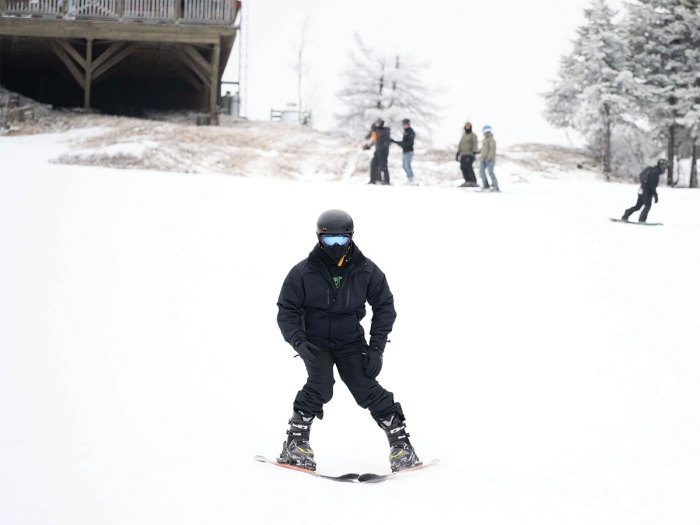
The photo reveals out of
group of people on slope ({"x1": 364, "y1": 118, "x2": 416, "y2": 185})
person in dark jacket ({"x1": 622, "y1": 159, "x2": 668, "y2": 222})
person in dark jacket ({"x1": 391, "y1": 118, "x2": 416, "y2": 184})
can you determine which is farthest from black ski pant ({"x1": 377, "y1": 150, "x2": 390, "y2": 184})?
person in dark jacket ({"x1": 622, "y1": 159, "x2": 668, "y2": 222})

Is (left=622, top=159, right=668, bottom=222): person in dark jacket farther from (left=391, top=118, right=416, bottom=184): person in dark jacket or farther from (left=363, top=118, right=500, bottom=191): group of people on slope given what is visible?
(left=391, top=118, right=416, bottom=184): person in dark jacket

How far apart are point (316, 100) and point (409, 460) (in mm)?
60230

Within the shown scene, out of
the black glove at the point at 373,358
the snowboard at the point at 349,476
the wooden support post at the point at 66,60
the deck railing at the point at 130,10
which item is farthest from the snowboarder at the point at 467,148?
the snowboard at the point at 349,476

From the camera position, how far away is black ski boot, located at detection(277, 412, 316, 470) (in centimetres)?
547

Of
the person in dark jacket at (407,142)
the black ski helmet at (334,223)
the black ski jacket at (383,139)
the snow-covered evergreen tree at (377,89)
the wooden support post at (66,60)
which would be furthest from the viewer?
the snow-covered evergreen tree at (377,89)

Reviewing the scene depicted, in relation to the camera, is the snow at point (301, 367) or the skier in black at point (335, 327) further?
the skier in black at point (335, 327)

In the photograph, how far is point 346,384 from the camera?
5.54 m

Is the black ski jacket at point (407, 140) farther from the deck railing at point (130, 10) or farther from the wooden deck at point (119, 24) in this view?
the deck railing at point (130, 10)

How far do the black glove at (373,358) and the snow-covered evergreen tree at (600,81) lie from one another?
28595 millimetres

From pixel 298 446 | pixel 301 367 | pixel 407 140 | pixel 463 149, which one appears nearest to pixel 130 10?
pixel 407 140

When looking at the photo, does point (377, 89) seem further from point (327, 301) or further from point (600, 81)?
point (327, 301)

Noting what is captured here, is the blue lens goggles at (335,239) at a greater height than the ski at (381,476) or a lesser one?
greater

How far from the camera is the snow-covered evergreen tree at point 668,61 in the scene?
1309 inches

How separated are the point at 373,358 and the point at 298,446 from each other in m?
0.77
